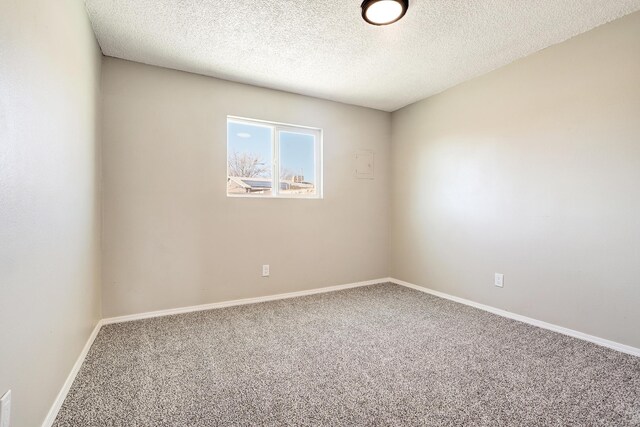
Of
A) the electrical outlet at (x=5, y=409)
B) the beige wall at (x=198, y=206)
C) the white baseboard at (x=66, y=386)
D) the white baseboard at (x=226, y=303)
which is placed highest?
the beige wall at (x=198, y=206)

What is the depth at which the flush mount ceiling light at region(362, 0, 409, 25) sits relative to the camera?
1.87 metres

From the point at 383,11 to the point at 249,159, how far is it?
6.37 ft

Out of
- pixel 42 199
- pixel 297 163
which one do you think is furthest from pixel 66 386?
pixel 297 163

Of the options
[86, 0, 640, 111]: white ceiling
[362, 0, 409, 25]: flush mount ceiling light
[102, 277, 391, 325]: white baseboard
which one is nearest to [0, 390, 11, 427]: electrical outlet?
[102, 277, 391, 325]: white baseboard

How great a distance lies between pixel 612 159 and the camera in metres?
2.15

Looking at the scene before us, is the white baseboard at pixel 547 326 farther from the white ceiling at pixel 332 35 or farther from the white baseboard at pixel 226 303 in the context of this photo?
the white ceiling at pixel 332 35

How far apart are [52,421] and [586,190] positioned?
11.7 feet

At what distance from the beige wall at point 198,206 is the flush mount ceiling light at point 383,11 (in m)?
1.57

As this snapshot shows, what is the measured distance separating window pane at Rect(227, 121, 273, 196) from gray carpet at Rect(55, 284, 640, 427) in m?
1.37

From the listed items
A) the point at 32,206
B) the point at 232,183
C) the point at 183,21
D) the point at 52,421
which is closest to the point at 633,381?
the point at 52,421

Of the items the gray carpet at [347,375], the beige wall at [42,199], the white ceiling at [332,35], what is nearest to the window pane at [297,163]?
the white ceiling at [332,35]

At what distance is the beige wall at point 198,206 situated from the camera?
2.63m

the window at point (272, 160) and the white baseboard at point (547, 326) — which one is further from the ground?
the window at point (272, 160)

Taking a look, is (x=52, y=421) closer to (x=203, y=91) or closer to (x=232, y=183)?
(x=232, y=183)
